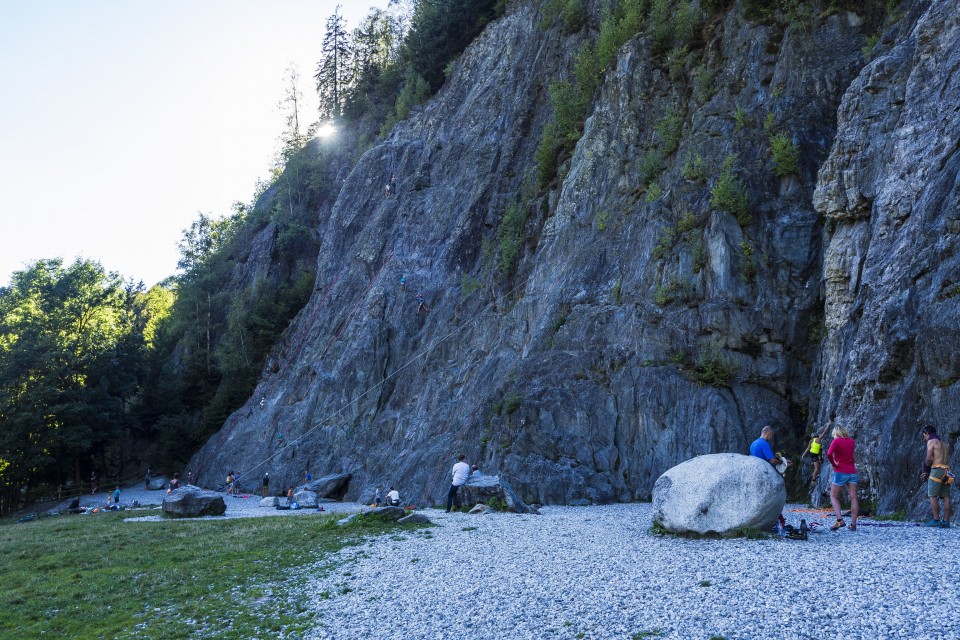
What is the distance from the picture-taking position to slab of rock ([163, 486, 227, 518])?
2331 cm

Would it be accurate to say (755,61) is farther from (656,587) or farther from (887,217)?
(656,587)

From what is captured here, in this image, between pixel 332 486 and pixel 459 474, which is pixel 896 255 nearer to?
pixel 459 474

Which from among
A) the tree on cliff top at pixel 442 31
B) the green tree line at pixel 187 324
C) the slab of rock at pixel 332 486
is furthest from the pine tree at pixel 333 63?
the slab of rock at pixel 332 486

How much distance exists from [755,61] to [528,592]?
70.8 feet

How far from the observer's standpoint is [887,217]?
16.5 metres

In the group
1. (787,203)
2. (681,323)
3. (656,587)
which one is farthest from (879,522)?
(787,203)

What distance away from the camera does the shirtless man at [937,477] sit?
11.4m

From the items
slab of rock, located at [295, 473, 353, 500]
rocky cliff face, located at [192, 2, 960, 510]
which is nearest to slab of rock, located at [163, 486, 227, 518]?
rocky cliff face, located at [192, 2, 960, 510]

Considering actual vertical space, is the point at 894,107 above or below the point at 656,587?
above

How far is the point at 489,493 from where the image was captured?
18.0 metres

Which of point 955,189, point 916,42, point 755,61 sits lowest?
point 955,189

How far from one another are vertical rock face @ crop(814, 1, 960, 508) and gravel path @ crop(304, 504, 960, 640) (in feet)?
10.0

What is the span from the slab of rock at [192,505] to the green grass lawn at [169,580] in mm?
4894

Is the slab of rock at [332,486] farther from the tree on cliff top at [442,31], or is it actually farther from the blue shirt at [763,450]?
the tree on cliff top at [442,31]
